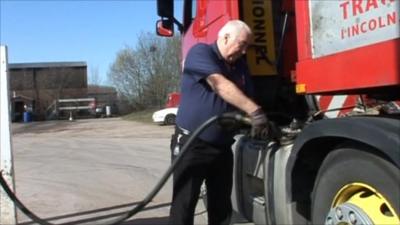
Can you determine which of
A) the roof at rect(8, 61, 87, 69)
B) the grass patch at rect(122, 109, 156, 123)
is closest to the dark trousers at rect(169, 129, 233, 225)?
the grass patch at rect(122, 109, 156, 123)

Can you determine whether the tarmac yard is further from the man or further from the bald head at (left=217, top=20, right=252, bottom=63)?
the bald head at (left=217, top=20, right=252, bottom=63)

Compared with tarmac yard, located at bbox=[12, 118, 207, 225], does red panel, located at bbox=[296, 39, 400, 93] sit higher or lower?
higher

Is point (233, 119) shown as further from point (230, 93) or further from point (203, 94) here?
point (203, 94)

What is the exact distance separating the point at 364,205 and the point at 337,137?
0.47 m

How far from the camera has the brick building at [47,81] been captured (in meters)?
79.4

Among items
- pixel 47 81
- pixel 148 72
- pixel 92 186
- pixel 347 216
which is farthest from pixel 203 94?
pixel 47 81

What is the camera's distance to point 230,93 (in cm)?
446

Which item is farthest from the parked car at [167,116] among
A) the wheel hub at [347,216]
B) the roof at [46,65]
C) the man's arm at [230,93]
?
the roof at [46,65]

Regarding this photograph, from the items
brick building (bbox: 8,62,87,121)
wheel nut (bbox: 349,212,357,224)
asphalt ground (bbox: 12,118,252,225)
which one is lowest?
asphalt ground (bbox: 12,118,252,225)

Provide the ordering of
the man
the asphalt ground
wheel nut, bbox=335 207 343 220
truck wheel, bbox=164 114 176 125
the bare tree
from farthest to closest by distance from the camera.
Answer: the bare tree, truck wheel, bbox=164 114 176 125, the asphalt ground, the man, wheel nut, bbox=335 207 343 220

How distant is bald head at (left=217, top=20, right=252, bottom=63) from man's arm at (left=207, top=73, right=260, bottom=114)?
0.80 feet

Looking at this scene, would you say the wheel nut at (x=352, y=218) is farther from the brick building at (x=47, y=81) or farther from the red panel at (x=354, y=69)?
the brick building at (x=47, y=81)

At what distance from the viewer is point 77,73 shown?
8219 centimetres

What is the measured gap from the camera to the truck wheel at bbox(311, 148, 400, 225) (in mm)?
3586
